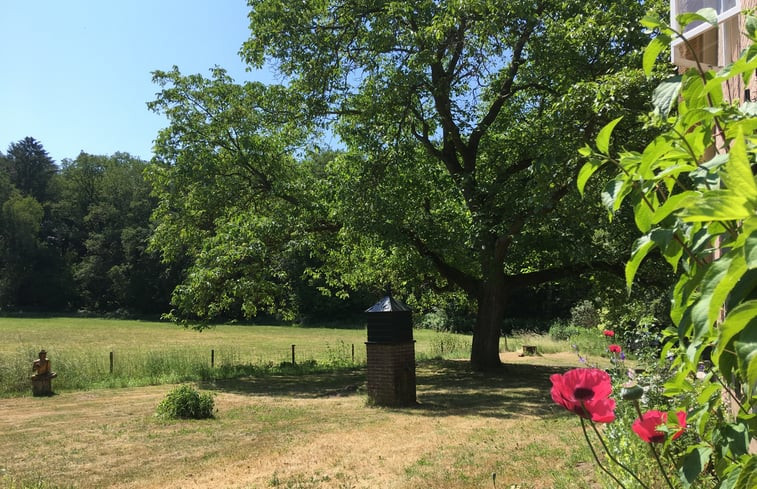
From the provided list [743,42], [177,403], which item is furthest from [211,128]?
[743,42]

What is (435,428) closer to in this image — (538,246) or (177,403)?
(177,403)

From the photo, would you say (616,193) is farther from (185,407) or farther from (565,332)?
(565,332)

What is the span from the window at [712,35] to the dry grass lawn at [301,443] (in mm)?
3897

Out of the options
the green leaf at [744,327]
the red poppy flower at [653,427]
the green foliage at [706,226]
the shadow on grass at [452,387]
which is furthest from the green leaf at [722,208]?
the shadow on grass at [452,387]

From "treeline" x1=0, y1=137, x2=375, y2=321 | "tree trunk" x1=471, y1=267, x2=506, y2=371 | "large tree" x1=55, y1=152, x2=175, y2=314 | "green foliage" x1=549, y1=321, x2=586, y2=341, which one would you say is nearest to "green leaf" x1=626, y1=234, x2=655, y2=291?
"tree trunk" x1=471, y1=267, x2=506, y2=371

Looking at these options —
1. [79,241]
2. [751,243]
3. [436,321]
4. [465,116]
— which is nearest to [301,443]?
[751,243]

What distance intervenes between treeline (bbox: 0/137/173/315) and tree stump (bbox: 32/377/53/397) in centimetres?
4799

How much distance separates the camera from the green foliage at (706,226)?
0.87 m

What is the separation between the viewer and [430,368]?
17453mm

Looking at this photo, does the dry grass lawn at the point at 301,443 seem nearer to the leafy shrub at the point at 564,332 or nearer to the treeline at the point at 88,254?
the leafy shrub at the point at 564,332

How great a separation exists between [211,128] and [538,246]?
10.0m

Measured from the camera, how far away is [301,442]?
7.25 metres

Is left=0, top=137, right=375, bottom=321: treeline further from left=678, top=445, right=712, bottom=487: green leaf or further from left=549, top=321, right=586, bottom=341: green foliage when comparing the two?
left=678, top=445, right=712, bottom=487: green leaf

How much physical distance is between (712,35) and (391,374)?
699cm
